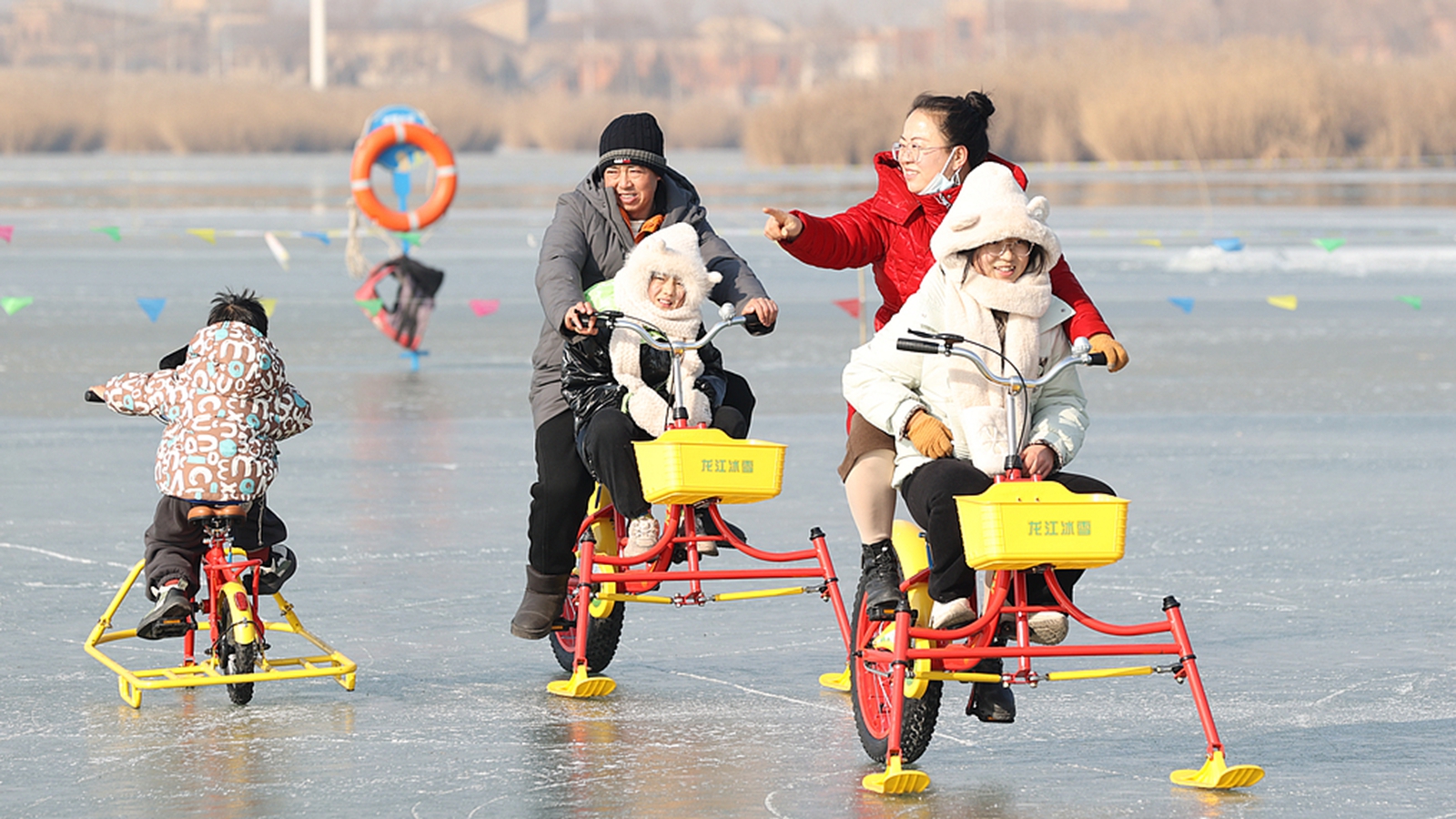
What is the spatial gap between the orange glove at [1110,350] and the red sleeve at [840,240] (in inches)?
33.0

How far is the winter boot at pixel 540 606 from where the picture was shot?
6441 millimetres

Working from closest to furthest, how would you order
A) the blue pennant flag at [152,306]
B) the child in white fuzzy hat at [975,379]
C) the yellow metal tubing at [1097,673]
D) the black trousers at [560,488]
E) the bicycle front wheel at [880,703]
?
the yellow metal tubing at [1097,673] < the child in white fuzzy hat at [975,379] < the bicycle front wheel at [880,703] < the black trousers at [560,488] < the blue pennant flag at [152,306]

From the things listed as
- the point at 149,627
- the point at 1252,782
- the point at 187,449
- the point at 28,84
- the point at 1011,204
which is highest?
the point at 28,84

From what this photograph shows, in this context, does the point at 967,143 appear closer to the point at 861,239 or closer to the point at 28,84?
the point at 861,239

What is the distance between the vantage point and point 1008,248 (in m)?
5.27

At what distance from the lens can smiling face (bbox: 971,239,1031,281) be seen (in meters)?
5.26

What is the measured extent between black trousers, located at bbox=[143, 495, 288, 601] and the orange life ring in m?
9.38

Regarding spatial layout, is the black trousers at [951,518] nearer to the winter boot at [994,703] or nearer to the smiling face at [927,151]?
the winter boot at [994,703]

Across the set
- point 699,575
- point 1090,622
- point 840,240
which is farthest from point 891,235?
point 1090,622

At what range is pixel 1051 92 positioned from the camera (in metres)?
50.4

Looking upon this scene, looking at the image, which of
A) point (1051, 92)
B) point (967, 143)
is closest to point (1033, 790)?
point (967, 143)

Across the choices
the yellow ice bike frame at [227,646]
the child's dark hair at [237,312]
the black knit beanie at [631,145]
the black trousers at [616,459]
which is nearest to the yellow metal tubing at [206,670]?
the yellow ice bike frame at [227,646]

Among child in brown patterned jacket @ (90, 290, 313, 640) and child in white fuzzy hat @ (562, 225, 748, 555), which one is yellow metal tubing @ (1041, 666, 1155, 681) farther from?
child in brown patterned jacket @ (90, 290, 313, 640)

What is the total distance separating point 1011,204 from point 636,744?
165 cm
